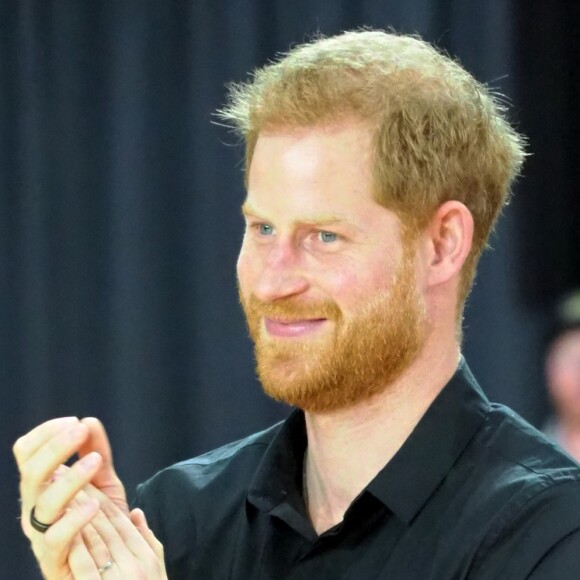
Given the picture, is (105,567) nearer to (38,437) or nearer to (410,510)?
(38,437)


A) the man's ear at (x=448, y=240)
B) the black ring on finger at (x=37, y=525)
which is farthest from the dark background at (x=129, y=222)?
the black ring on finger at (x=37, y=525)

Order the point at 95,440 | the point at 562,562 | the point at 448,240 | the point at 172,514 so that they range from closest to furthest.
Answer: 1. the point at 562,562
2. the point at 95,440
3. the point at 448,240
4. the point at 172,514

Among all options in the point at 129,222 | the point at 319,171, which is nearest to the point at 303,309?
the point at 319,171

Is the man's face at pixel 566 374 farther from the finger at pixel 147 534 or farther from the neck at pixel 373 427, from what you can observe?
the finger at pixel 147 534

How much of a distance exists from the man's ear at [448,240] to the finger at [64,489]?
47 centimetres

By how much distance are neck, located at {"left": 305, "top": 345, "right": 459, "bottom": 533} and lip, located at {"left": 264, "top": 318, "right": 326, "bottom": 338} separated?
4.5 inches

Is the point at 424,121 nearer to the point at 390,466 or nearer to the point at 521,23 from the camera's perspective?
the point at 390,466

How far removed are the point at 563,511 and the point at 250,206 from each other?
0.50m

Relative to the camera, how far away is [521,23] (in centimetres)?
318

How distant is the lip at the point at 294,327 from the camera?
4.91 ft

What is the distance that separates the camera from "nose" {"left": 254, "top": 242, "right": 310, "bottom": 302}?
4.88 feet

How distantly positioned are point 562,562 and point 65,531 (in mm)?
528

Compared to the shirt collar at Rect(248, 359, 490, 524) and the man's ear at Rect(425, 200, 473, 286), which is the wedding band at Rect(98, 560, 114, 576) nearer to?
the shirt collar at Rect(248, 359, 490, 524)

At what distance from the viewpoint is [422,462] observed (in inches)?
59.5
